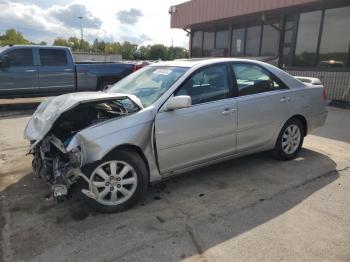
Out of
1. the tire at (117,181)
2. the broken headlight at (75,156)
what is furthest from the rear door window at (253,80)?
the broken headlight at (75,156)

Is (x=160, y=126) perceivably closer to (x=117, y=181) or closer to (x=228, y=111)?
(x=117, y=181)

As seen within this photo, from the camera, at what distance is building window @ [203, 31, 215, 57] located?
763 inches

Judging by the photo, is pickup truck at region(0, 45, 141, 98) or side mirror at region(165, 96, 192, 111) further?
pickup truck at region(0, 45, 141, 98)

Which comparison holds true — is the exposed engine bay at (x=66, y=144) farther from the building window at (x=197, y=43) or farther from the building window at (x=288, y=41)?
the building window at (x=197, y=43)

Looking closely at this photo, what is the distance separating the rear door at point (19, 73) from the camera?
9734 mm

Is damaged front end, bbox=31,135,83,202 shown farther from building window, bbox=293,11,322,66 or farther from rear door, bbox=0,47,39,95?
building window, bbox=293,11,322,66

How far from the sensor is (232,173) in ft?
14.8

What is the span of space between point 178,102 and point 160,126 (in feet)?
1.07

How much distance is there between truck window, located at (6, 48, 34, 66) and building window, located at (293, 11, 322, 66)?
10.3m

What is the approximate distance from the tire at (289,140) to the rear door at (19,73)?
26.7ft

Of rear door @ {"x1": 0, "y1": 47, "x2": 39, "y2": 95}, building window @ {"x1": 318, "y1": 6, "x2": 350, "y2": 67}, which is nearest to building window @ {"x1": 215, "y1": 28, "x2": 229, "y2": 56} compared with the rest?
building window @ {"x1": 318, "y1": 6, "x2": 350, "y2": 67}

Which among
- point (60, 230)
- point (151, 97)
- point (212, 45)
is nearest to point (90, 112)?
point (151, 97)

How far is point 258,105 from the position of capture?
4.38 metres

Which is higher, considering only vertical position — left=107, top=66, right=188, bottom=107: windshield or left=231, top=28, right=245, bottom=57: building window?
left=231, top=28, right=245, bottom=57: building window
